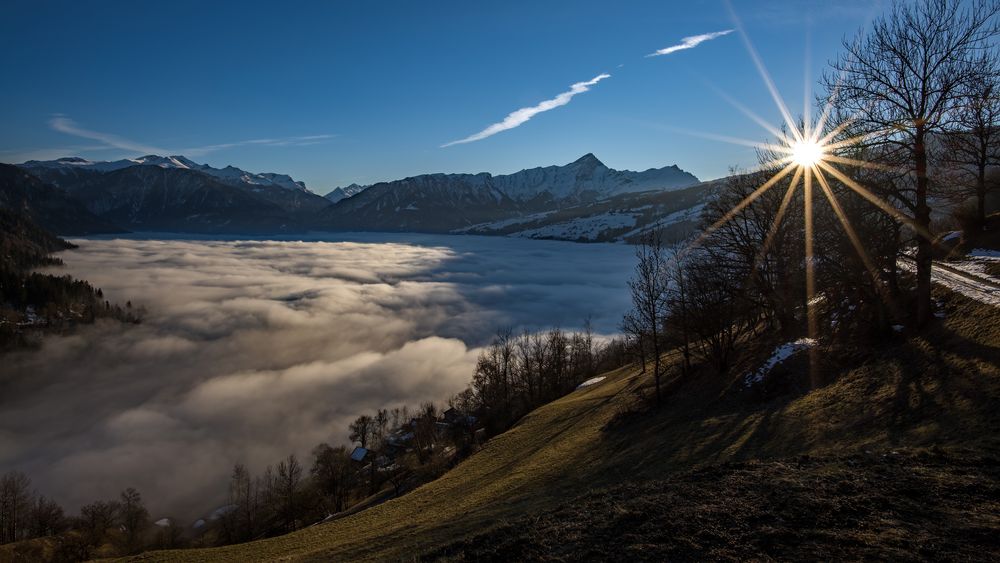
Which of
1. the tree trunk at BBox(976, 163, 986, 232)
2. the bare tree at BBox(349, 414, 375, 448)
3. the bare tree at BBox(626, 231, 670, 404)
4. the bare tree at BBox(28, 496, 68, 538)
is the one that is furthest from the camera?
the bare tree at BBox(349, 414, 375, 448)

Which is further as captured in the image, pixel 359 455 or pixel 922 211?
pixel 359 455

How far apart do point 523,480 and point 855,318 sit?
2112cm

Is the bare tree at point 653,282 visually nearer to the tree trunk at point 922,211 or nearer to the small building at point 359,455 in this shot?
the tree trunk at point 922,211

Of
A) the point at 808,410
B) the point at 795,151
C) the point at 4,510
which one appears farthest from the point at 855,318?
the point at 4,510

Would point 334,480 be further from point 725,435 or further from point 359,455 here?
point 725,435

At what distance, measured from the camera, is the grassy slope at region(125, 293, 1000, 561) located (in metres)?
14.9

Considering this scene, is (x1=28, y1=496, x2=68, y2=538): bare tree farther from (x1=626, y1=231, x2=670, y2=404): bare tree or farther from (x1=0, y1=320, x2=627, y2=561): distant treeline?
(x1=626, y1=231, x2=670, y2=404): bare tree

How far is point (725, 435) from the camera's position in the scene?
21.0 m

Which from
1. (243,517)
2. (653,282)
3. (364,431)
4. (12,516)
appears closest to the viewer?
(653,282)

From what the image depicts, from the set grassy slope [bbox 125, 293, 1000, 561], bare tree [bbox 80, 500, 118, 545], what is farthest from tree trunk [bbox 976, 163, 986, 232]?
bare tree [bbox 80, 500, 118, 545]

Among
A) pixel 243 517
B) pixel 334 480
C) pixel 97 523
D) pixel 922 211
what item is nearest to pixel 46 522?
pixel 97 523

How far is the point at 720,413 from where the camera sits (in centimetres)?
2475

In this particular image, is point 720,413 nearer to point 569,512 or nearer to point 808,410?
point 808,410

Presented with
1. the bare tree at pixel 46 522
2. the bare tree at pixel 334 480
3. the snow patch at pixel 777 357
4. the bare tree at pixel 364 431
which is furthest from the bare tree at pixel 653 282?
the bare tree at pixel 46 522
